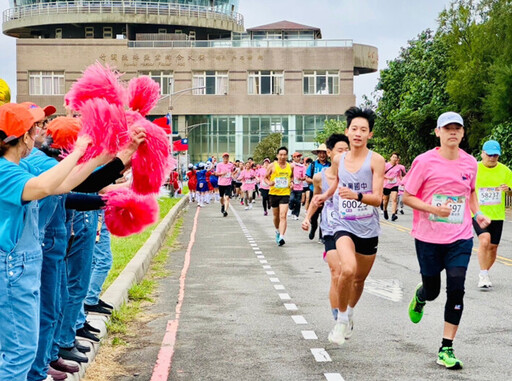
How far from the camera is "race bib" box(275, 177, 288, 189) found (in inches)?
744

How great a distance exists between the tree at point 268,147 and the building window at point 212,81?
24.2 ft

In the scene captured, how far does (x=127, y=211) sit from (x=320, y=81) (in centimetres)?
7841

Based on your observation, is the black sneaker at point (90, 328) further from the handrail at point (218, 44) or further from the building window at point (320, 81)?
the building window at point (320, 81)

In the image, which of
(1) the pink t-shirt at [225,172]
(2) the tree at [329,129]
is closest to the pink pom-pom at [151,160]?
(1) the pink t-shirt at [225,172]

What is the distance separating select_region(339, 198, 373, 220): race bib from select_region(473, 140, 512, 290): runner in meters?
3.96

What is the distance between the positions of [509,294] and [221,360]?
5.08m

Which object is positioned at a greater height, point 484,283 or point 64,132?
point 64,132

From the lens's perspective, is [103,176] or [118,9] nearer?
[103,176]

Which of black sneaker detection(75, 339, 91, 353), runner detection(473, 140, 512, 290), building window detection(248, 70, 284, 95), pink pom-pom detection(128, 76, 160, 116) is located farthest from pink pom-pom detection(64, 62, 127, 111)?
building window detection(248, 70, 284, 95)

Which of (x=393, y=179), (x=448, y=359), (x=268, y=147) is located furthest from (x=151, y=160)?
(x=268, y=147)

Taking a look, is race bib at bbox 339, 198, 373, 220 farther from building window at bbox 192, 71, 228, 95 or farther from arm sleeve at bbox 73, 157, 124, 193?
building window at bbox 192, 71, 228, 95

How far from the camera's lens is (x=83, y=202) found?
5926 millimetres

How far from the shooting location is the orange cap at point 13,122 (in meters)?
4.52

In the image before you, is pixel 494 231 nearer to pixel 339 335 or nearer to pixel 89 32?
pixel 339 335
